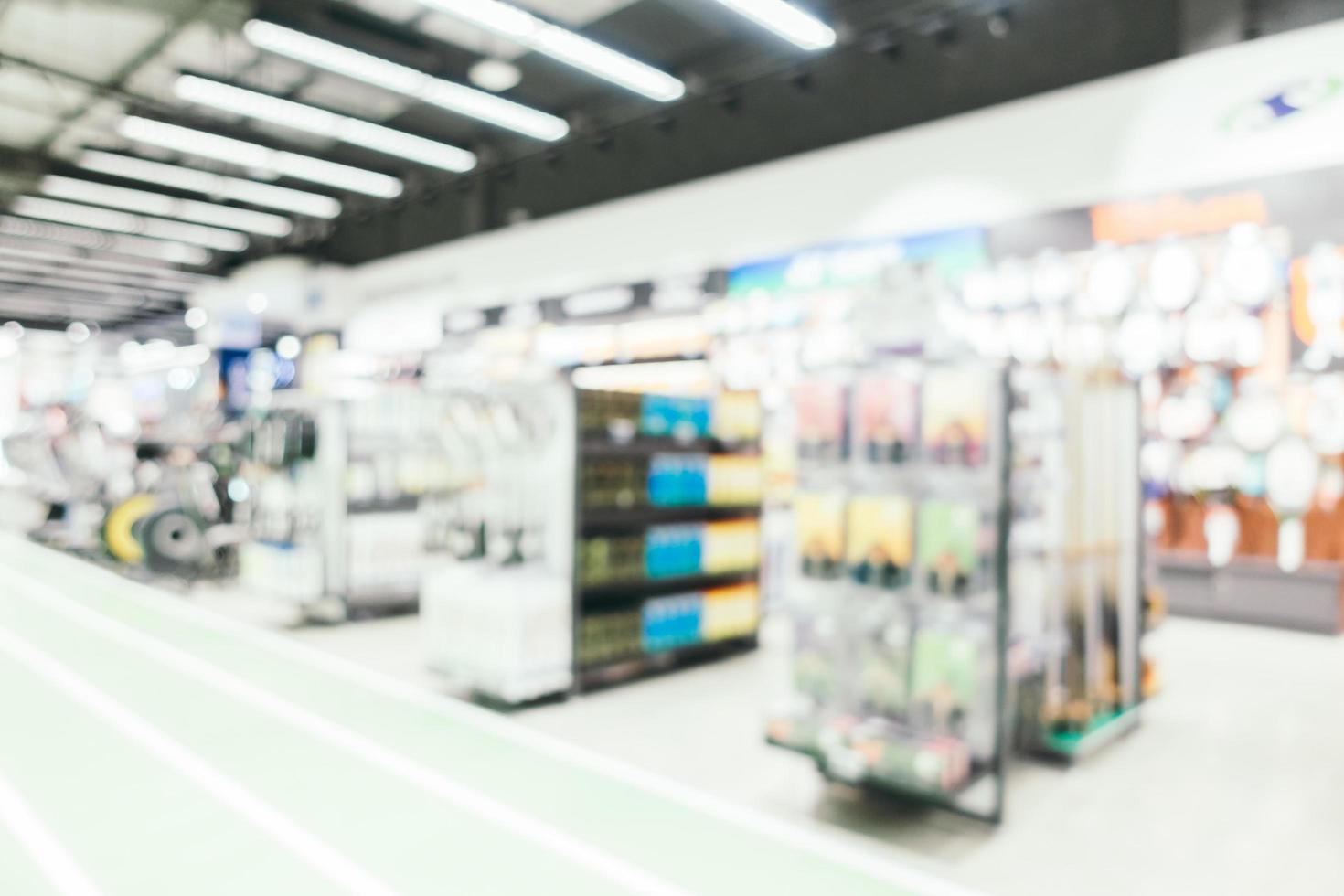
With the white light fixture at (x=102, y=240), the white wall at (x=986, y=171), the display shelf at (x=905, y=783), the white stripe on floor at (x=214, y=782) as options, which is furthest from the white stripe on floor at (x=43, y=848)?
the white light fixture at (x=102, y=240)

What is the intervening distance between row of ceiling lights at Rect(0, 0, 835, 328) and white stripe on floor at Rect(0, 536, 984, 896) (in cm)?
473

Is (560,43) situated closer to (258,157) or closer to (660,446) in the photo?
(660,446)

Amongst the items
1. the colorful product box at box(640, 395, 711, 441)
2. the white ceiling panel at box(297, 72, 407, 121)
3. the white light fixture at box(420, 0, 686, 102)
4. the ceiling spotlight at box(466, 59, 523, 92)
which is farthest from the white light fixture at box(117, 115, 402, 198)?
the colorful product box at box(640, 395, 711, 441)

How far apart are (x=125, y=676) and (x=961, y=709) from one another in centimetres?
472

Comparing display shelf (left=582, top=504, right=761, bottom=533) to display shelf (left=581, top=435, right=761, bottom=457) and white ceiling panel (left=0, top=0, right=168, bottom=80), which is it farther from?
white ceiling panel (left=0, top=0, right=168, bottom=80)

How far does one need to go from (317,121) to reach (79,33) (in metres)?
2.24

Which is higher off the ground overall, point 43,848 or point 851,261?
point 851,261

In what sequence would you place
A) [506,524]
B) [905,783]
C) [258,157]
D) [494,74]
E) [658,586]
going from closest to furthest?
[905,783], [506,524], [658,586], [494,74], [258,157]

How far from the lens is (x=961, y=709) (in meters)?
3.10

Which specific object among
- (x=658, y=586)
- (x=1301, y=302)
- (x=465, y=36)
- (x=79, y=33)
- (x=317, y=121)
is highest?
(x=79, y=33)

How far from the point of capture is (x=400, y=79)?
7.89 meters

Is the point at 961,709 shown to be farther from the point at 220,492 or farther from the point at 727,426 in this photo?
the point at 220,492

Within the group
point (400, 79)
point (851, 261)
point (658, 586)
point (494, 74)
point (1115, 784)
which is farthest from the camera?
point (494, 74)

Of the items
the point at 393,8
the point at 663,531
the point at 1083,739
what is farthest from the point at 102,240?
the point at 1083,739
